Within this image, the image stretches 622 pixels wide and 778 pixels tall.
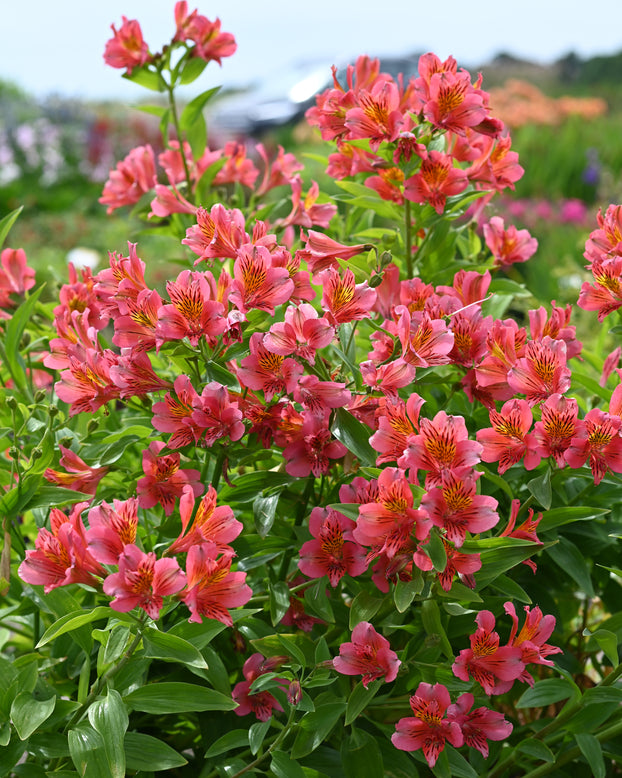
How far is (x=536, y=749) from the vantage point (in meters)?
0.87

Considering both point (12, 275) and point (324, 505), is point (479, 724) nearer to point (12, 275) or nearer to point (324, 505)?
point (324, 505)

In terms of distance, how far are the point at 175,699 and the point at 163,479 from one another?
8.2 inches

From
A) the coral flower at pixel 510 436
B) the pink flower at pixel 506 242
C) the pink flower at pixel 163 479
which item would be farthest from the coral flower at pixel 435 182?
the pink flower at pixel 163 479

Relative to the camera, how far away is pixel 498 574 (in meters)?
0.81

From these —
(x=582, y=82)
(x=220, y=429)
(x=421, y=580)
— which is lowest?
(x=582, y=82)

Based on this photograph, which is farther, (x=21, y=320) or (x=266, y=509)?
(x=21, y=320)

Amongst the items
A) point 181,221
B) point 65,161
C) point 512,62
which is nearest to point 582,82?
point 512,62

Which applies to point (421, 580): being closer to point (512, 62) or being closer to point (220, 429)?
point (220, 429)

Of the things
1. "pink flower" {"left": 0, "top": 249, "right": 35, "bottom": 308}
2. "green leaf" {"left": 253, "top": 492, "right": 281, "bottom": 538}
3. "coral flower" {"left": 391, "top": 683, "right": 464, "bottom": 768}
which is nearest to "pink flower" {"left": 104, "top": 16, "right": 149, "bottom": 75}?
"pink flower" {"left": 0, "top": 249, "right": 35, "bottom": 308}

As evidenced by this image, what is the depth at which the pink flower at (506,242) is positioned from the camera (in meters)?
1.13

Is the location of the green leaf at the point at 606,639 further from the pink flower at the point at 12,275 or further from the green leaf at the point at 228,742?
the pink flower at the point at 12,275

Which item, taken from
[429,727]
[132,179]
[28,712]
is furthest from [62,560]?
[132,179]

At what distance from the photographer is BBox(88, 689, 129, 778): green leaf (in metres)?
0.74

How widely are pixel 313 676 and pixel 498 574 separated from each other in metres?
0.21
